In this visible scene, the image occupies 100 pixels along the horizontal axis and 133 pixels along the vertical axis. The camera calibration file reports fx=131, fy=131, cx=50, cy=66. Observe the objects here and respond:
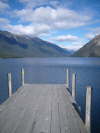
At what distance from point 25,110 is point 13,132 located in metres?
1.79

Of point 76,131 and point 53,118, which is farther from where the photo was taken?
point 53,118

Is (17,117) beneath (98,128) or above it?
above

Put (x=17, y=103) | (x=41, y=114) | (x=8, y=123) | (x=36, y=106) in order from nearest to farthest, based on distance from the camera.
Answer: (x=8, y=123)
(x=41, y=114)
(x=36, y=106)
(x=17, y=103)

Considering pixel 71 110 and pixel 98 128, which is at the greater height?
pixel 71 110

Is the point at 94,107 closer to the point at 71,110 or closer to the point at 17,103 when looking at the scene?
the point at 71,110

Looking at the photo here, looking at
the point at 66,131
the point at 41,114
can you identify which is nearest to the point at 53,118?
the point at 41,114

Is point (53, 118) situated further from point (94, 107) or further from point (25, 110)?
point (94, 107)

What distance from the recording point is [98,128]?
26.5 feet

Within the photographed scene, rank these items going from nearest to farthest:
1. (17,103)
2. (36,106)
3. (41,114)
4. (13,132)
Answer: (13,132)
(41,114)
(36,106)
(17,103)

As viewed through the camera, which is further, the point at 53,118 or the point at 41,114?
the point at 41,114

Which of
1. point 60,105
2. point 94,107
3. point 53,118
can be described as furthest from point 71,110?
point 94,107

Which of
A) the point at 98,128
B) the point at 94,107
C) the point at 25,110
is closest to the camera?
the point at 25,110

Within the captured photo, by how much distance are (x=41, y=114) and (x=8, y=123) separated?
54.7 inches

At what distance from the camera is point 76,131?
4.26 m
